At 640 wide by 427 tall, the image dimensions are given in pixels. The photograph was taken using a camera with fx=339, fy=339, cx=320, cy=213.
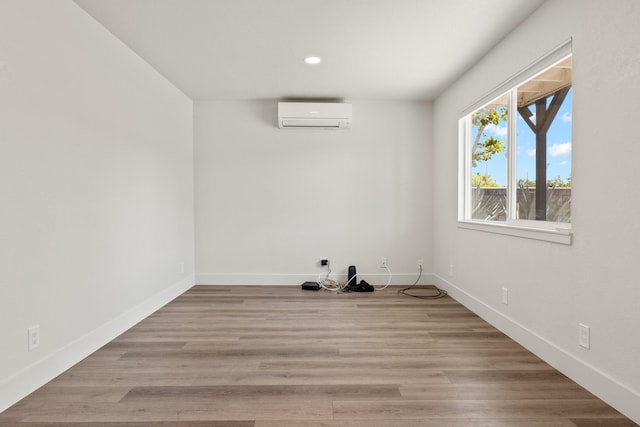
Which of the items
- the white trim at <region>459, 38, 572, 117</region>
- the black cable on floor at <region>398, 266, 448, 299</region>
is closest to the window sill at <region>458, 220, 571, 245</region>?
the black cable on floor at <region>398, 266, 448, 299</region>

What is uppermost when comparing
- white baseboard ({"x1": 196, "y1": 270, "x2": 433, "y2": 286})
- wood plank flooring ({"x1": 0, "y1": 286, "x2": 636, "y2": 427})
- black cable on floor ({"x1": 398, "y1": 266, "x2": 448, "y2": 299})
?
white baseboard ({"x1": 196, "y1": 270, "x2": 433, "y2": 286})

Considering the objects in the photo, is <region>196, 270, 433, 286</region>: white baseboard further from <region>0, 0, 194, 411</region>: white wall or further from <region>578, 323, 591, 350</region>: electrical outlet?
<region>578, 323, 591, 350</region>: electrical outlet

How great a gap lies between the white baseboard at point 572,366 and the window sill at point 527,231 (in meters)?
0.67

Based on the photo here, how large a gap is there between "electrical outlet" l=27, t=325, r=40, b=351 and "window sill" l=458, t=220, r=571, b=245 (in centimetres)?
313

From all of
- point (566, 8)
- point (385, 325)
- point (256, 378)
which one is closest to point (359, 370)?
point (256, 378)

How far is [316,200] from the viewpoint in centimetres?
446

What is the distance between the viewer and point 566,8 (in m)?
2.07

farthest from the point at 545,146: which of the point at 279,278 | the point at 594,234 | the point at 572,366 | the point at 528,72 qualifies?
the point at 279,278

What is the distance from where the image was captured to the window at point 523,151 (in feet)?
7.37

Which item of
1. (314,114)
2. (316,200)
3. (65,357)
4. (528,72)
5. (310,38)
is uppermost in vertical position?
(310,38)

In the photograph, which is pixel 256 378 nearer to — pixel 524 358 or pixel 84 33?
pixel 524 358

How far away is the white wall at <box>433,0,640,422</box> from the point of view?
5.40 feet

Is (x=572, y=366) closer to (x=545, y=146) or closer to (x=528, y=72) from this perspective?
(x=545, y=146)

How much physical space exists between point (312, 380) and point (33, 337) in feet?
5.21
